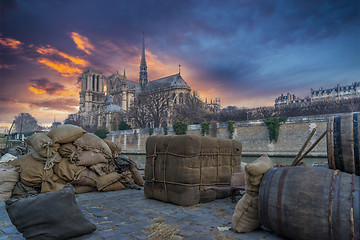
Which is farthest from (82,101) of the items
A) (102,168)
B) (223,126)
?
(102,168)

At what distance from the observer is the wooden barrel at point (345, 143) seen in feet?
8.99

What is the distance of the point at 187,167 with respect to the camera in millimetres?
4469

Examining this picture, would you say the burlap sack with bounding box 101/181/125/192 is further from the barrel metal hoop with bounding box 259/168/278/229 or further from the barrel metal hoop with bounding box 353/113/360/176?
the barrel metal hoop with bounding box 353/113/360/176

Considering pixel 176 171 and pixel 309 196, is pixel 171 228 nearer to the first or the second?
pixel 176 171

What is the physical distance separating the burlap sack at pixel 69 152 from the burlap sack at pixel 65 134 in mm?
140

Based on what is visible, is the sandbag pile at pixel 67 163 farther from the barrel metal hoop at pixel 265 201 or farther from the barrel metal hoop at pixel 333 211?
the barrel metal hoop at pixel 333 211

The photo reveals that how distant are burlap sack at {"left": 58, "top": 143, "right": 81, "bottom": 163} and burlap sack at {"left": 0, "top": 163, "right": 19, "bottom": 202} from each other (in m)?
0.98

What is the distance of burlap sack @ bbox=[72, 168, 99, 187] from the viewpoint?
18.1ft

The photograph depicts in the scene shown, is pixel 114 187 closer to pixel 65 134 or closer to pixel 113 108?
pixel 65 134

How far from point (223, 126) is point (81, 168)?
27497 millimetres

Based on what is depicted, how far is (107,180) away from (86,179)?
49cm

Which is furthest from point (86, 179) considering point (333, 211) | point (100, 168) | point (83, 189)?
point (333, 211)

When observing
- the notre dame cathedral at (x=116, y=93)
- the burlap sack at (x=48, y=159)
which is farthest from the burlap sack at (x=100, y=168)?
the notre dame cathedral at (x=116, y=93)

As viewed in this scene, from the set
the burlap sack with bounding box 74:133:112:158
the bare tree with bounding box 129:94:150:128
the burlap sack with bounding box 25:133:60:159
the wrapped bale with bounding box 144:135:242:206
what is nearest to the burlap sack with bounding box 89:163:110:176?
the burlap sack with bounding box 74:133:112:158
